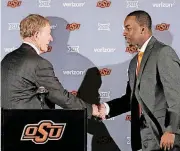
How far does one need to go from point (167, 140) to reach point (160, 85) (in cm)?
46

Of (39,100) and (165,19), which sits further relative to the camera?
(165,19)

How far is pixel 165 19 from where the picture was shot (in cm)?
466

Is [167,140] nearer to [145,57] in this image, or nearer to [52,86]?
[145,57]

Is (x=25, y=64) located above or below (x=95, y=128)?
above

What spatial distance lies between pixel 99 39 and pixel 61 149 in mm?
1720

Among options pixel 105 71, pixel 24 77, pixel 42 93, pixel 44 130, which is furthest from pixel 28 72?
pixel 105 71

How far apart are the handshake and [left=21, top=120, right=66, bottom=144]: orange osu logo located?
1031mm

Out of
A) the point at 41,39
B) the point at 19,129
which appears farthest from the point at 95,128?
the point at 19,129

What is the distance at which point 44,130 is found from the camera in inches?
131

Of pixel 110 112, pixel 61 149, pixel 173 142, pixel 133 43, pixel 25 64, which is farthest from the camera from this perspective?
pixel 110 112

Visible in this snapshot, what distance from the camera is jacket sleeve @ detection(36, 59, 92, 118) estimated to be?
3896 millimetres

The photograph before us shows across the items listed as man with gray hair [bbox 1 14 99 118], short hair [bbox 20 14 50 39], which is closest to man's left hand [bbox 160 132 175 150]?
man with gray hair [bbox 1 14 99 118]

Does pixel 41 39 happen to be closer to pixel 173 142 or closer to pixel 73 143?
pixel 73 143

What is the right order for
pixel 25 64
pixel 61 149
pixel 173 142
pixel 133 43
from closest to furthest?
pixel 61 149 → pixel 173 142 → pixel 25 64 → pixel 133 43
